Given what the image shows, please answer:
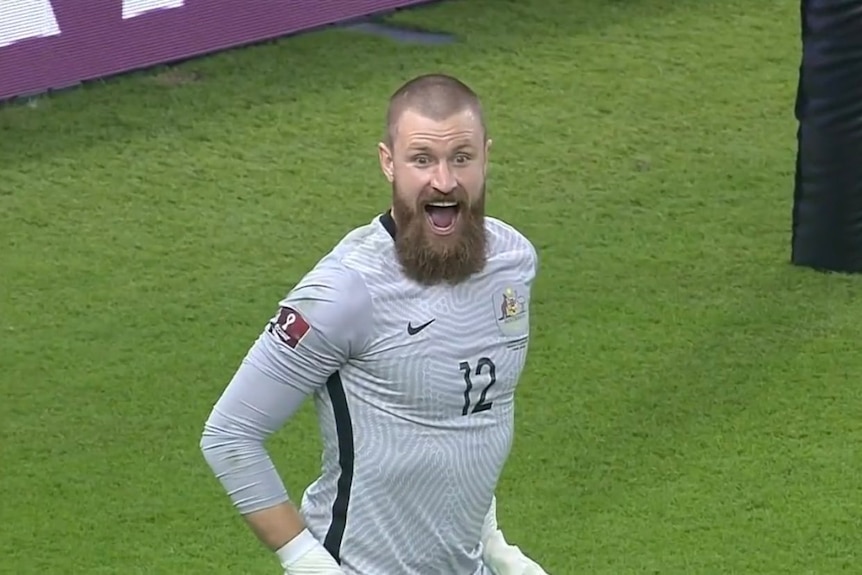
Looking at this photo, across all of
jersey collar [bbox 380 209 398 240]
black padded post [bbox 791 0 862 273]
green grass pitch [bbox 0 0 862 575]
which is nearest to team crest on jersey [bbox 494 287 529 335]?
jersey collar [bbox 380 209 398 240]

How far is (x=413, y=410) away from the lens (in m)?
2.96

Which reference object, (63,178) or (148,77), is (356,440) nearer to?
(63,178)

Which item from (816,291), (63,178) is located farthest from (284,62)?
(816,291)

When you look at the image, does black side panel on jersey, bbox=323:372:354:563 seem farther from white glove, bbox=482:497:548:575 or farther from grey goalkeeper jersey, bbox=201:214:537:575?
white glove, bbox=482:497:548:575

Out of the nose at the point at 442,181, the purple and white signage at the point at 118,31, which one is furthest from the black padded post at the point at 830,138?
the nose at the point at 442,181

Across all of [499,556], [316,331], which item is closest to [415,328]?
[316,331]

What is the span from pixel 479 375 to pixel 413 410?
0.44 feet

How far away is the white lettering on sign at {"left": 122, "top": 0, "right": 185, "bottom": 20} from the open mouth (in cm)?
498

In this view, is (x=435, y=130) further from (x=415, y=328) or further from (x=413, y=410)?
(x=413, y=410)

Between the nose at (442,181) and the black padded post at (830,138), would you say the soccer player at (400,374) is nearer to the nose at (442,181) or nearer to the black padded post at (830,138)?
the nose at (442,181)

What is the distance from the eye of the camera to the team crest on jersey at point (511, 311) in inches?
119

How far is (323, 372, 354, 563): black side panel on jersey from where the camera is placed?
2.96 meters

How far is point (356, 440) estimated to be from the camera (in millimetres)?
2965

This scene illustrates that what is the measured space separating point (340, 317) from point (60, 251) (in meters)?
4.11
